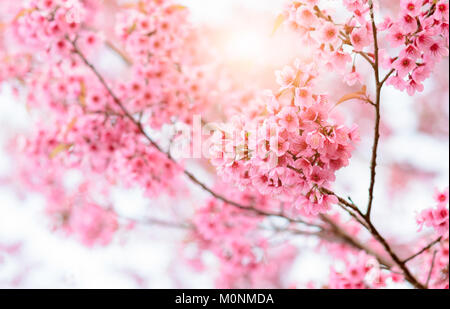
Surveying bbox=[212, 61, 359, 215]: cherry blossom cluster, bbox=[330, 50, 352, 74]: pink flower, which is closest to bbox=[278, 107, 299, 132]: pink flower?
bbox=[212, 61, 359, 215]: cherry blossom cluster

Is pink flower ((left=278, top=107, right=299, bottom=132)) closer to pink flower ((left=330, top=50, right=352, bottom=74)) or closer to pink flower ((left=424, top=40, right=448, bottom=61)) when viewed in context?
pink flower ((left=330, top=50, right=352, bottom=74))

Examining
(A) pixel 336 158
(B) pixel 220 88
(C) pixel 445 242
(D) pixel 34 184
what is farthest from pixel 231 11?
(A) pixel 336 158

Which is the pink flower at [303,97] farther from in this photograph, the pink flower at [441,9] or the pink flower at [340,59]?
the pink flower at [441,9]

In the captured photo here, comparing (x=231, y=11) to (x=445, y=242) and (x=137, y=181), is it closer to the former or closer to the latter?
(x=137, y=181)

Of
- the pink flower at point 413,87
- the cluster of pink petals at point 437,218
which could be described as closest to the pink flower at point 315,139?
the pink flower at point 413,87

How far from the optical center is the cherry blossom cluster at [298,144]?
1292mm

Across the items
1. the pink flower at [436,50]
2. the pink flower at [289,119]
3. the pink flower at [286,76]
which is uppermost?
the pink flower at [436,50]

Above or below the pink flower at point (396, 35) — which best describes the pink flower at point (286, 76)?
below

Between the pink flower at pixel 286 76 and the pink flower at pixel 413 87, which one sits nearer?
the pink flower at pixel 286 76

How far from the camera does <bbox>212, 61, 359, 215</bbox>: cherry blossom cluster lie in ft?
4.24

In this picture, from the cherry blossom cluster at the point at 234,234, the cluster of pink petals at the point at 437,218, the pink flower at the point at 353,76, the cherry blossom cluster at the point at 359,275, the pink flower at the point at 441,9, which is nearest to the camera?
the pink flower at the point at 441,9

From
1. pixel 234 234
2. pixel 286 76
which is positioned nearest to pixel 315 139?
pixel 286 76

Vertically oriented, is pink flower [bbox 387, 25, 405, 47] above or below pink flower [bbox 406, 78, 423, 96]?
above
